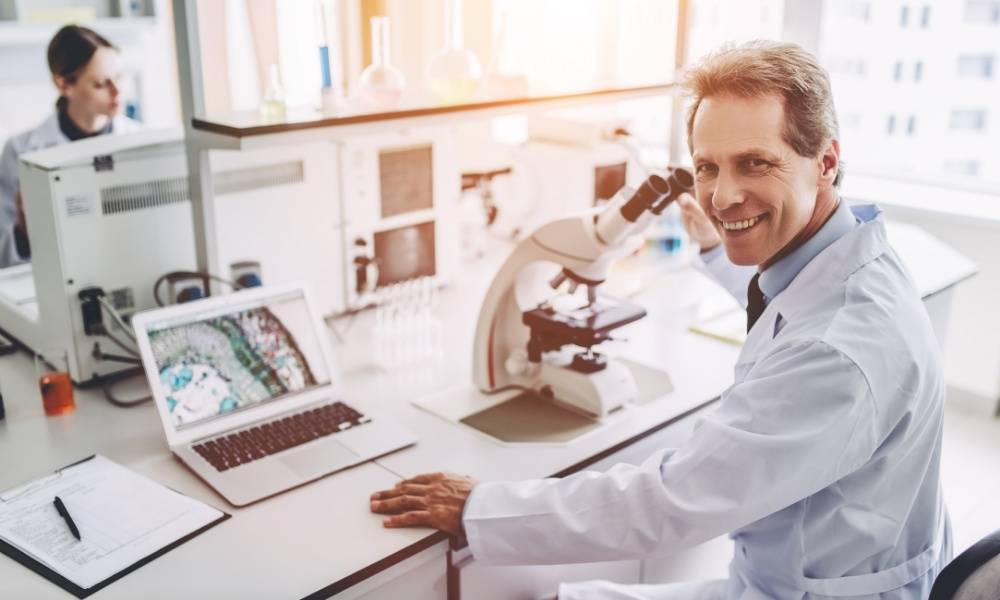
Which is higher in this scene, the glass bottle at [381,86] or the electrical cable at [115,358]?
the glass bottle at [381,86]

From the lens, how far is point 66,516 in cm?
132

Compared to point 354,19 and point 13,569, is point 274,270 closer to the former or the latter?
point 13,569

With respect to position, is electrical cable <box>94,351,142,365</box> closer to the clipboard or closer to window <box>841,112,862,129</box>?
the clipboard

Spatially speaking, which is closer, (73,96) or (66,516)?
(66,516)

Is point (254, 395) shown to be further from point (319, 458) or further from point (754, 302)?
point (754, 302)

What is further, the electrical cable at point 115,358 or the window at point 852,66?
the window at point 852,66

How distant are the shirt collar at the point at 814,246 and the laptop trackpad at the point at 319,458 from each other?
784 mm

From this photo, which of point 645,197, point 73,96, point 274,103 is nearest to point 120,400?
A: point 274,103

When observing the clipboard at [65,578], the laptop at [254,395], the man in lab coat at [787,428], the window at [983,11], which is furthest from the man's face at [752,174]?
the window at [983,11]

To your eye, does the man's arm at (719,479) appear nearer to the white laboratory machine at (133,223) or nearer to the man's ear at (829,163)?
the man's ear at (829,163)

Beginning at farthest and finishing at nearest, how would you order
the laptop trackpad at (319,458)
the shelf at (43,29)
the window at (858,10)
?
the shelf at (43,29), the window at (858,10), the laptop trackpad at (319,458)

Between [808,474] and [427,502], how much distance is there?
57cm

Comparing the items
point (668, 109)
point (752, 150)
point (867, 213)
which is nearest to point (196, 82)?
point (752, 150)

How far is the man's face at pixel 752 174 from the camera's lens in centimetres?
123
